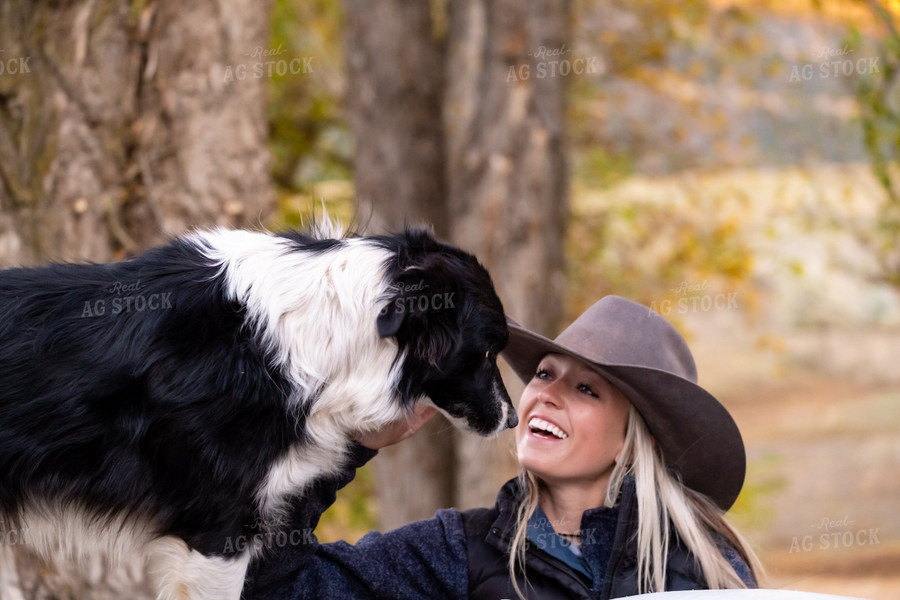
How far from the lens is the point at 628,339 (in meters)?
2.72

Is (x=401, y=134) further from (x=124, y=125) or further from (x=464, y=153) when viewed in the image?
(x=124, y=125)

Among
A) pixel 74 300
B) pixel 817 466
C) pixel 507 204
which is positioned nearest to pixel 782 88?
pixel 507 204

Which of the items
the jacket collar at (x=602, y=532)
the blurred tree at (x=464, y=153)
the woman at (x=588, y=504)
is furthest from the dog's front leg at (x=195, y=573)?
the blurred tree at (x=464, y=153)

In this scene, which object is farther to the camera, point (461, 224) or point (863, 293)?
point (863, 293)

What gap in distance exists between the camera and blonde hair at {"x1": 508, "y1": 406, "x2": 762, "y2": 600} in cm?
254

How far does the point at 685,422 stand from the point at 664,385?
0.54 ft

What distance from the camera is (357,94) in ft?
22.7

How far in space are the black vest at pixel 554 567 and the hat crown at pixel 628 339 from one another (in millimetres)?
372

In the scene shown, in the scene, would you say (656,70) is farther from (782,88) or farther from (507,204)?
(507,204)

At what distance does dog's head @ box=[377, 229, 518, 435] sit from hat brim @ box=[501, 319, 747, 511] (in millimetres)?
191

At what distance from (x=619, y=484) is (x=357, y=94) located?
4.87 meters

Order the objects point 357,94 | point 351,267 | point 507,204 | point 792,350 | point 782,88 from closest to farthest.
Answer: point 351,267 → point 507,204 → point 357,94 → point 782,88 → point 792,350

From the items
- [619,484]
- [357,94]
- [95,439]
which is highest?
[357,94]

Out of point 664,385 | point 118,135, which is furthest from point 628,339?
point 118,135
